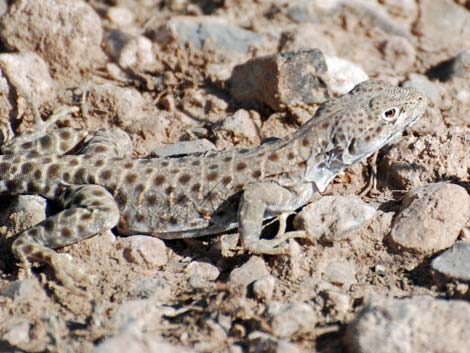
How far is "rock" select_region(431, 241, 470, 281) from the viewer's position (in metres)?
6.00

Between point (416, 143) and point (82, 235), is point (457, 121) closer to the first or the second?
point (416, 143)

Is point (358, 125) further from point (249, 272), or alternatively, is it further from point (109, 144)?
point (109, 144)

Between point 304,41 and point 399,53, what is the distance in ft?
4.73

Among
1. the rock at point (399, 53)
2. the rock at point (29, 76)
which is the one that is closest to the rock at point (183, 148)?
the rock at point (29, 76)

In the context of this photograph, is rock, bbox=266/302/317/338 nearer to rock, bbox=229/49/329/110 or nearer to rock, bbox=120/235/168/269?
rock, bbox=120/235/168/269

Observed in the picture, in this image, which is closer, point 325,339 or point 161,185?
point 325,339

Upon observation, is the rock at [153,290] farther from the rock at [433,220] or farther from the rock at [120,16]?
the rock at [120,16]

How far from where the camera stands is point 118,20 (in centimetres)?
1018

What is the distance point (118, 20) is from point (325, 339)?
20.6 feet

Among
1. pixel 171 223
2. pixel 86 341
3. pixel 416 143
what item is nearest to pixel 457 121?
pixel 416 143

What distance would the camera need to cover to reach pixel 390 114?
6.98m

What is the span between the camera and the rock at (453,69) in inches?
356

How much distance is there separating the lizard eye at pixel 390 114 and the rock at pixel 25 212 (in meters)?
3.60

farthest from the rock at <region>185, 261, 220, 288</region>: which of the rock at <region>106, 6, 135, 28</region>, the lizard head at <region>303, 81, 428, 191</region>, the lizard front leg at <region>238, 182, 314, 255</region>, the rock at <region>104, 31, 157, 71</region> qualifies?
the rock at <region>106, 6, 135, 28</region>
